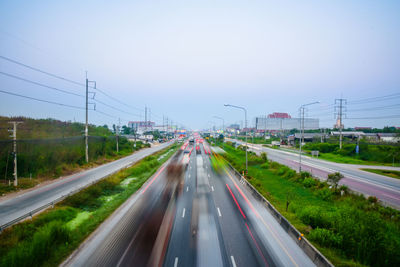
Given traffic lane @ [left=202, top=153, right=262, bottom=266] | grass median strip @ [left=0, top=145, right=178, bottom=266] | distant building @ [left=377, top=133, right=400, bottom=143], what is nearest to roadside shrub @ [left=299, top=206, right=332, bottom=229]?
traffic lane @ [left=202, top=153, right=262, bottom=266]

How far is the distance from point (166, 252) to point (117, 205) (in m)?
8.63

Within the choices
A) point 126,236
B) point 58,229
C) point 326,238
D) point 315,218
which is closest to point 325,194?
point 315,218

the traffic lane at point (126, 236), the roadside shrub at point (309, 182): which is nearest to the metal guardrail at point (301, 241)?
the traffic lane at point (126, 236)

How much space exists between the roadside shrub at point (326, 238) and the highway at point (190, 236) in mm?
1443

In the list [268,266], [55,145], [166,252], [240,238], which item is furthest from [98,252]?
[55,145]

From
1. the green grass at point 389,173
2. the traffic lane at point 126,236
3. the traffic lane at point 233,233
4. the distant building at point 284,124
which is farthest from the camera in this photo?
the distant building at point 284,124

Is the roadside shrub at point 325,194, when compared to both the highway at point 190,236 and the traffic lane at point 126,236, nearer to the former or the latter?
the highway at point 190,236

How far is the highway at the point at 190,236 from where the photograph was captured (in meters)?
10.3

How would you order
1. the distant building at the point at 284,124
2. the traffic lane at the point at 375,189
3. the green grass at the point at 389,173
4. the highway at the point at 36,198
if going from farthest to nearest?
the distant building at the point at 284,124
the green grass at the point at 389,173
the traffic lane at the point at 375,189
the highway at the point at 36,198

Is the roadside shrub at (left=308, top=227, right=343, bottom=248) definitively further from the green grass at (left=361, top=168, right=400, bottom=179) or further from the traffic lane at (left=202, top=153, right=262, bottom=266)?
the green grass at (left=361, top=168, right=400, bottom=179)

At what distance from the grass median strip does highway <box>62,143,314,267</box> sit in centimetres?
78

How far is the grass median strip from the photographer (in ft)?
32.2

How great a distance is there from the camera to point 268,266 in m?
9.84

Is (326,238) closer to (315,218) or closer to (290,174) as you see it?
(315,218)
